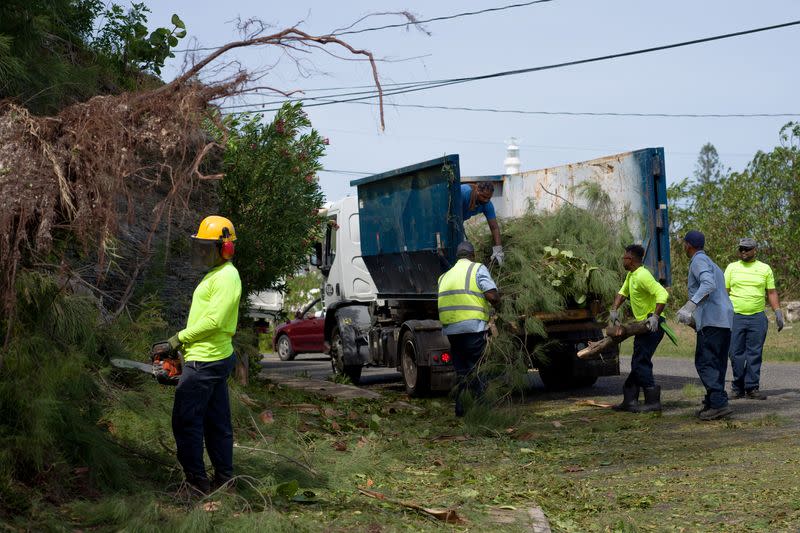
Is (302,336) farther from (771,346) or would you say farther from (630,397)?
(630,397)

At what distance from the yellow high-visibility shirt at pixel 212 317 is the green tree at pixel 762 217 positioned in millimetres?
22114

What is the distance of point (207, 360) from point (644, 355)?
5.55m

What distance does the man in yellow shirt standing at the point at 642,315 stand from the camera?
997 cm

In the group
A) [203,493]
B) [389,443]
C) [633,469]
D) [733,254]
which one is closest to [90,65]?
[389,443]

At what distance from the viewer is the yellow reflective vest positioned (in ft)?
33.6

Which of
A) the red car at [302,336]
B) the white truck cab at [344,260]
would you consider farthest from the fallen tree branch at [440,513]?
the red car at [302,336]

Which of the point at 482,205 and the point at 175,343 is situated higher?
the point at 482,205

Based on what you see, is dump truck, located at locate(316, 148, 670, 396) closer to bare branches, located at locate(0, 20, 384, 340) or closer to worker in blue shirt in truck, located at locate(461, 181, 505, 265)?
worker in blue shirt in truck, located at locate(461, 181, 505, 265)

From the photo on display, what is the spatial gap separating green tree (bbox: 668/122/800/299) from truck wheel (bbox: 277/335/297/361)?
1077 cm

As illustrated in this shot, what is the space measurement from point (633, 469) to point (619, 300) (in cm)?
341

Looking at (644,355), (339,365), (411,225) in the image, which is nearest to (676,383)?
(644,355)

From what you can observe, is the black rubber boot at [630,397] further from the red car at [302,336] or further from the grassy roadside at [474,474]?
the red car at [302,336]

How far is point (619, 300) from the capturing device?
10406 mm

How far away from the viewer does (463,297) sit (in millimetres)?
10266
